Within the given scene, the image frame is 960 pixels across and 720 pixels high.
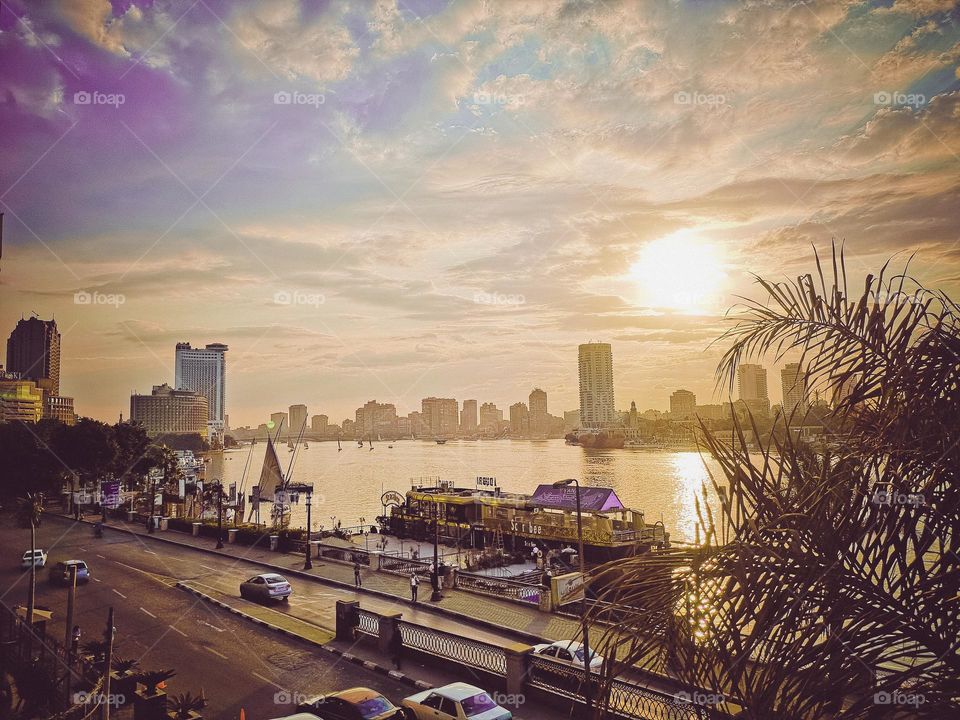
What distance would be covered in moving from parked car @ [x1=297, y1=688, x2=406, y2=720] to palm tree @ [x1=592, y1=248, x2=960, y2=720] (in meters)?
12.4

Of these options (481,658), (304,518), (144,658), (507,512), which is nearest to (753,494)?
(481,658)

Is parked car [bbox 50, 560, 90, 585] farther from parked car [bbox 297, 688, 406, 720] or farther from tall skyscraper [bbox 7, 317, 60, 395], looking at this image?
tall skyscraper [bbox 7, 317, 60, 395]

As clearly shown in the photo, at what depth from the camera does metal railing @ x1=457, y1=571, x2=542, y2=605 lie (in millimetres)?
27703

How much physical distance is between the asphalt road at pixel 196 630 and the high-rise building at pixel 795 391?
14763 millimetres

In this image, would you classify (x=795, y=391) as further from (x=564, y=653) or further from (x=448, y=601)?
(x=448, y=601)

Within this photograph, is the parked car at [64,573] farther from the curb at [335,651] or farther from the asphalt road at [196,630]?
the curb at [335,651]

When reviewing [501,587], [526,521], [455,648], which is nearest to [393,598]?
[501,587]

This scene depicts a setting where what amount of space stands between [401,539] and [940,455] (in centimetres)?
5606

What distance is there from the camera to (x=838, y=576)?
9.15 feet

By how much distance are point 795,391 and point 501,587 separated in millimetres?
26112

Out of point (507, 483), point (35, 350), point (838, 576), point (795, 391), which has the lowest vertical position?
point (507, 483)

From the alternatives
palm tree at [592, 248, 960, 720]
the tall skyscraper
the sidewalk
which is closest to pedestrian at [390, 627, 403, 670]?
the sidewalk

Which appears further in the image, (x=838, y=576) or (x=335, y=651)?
(x=335, y=651)

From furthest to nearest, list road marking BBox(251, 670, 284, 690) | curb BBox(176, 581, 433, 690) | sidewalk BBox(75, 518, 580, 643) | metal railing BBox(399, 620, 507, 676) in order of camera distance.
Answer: sidewalk BBox(75, 518, 580, 643)
curb BBox(176, 581, 433, 690)
metal railing BBox(399, 620, 507, 676)
road marking BBox(251, 670, 284, 690)
